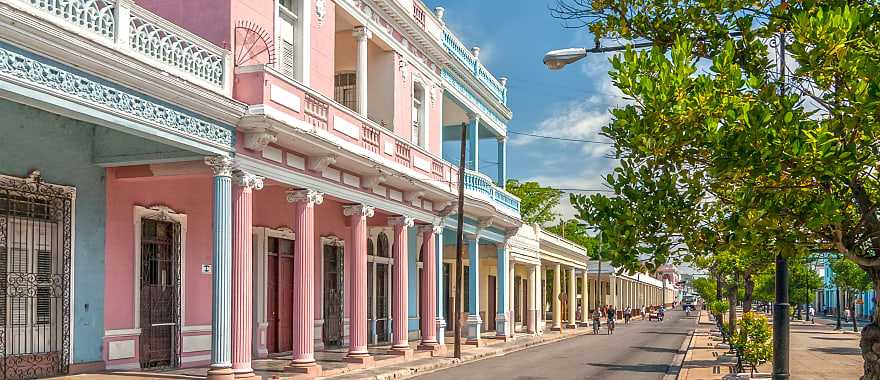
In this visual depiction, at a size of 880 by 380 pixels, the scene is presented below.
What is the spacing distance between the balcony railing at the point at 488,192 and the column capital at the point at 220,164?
43.8 feet

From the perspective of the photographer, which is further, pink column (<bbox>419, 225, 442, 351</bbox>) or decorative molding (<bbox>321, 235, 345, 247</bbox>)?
pink column (<bbox>419, 225, 442, 351</bbox>)

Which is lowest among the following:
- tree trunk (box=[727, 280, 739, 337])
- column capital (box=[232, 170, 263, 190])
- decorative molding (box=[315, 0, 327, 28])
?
tree trunk (box=[727, 280, 739, 337])

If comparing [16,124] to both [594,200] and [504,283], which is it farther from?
[504,283]

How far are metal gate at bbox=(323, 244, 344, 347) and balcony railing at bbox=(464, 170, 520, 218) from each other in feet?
16.1

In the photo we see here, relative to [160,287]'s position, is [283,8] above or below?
above

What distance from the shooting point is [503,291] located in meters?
33.6

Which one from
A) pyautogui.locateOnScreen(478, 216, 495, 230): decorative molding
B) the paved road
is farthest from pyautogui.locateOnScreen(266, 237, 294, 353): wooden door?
pyautogui.locateOnScreen(478, 216, 495, 230): decorative molding

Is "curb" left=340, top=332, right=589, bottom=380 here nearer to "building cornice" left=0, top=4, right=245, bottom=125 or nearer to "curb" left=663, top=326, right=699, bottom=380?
"curb" left=663, top=326, right=699, bottom=380

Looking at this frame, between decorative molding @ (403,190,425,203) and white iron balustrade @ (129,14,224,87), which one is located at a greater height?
white iron balustrade @ (129,14,224,87)

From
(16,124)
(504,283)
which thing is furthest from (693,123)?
(504,283)

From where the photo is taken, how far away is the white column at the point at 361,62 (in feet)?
66.5

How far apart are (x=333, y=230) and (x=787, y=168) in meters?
19.4

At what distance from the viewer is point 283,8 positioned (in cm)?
1741

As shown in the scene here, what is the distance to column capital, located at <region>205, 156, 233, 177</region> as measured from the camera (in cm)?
1484
